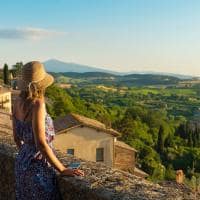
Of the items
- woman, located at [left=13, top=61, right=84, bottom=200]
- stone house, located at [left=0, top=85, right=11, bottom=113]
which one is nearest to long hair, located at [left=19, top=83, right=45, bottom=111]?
woman, located at [left=13, top=61, right=84, bottom=200]

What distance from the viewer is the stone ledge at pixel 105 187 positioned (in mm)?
2771

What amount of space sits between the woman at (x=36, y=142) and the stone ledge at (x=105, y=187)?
93 mm

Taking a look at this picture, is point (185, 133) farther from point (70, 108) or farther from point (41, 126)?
point (41, 126)

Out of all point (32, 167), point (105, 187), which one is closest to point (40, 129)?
point (32, 167)

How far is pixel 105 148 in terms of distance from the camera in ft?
87.9

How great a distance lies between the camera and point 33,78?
3219 mm

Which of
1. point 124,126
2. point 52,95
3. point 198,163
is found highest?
point 52,95

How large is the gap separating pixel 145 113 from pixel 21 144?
75183 mm

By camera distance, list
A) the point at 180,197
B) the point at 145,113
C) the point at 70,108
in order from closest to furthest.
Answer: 1. the point at 180,197
2. the point at 70,108
3. the point at 145,113

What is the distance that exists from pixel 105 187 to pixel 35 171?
0.53 metres

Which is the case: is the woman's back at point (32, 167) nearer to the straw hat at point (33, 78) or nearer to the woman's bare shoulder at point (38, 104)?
the woman's bare shoulder at point (38, 104)

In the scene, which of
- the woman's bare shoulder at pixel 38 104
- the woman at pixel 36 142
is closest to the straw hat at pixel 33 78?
the woman at pixel 36 142

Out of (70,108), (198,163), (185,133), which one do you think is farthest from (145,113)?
(70,108)

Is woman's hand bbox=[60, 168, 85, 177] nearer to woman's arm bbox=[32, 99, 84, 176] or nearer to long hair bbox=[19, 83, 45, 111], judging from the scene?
woman's arm bbox=[32, 99, 84, 176]
